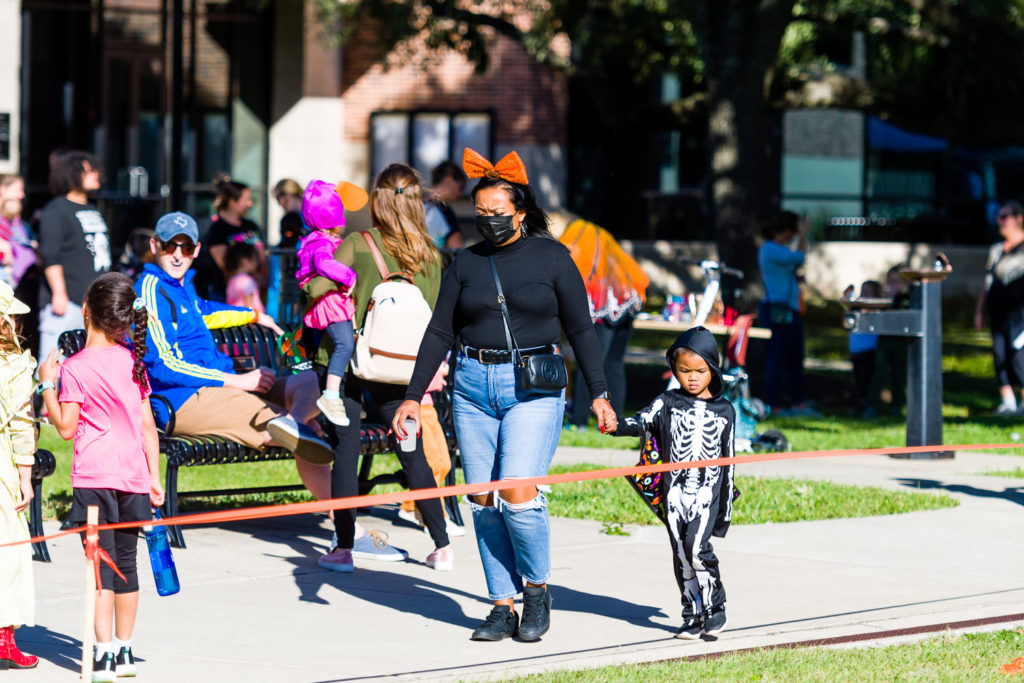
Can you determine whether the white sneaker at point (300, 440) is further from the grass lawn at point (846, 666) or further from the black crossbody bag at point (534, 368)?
the grass lawn at point (846, 666)

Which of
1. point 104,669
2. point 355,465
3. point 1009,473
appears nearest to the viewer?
point 104,669

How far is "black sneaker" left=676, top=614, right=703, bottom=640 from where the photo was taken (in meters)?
5.89

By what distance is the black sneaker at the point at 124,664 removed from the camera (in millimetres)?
5250

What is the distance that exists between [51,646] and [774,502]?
4640 millimetres

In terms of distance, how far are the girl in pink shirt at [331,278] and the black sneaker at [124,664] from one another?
2179 millimetres

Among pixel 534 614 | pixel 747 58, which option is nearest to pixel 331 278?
pixel 534 614

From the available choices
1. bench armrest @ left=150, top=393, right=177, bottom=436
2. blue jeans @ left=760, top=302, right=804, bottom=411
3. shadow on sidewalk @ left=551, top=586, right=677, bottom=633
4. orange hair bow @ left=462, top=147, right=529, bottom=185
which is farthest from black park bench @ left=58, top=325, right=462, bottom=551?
blue jeans @ left=760, top=302, right=804, bottom=411

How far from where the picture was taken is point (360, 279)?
24.3 feet

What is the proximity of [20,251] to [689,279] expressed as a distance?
19.3m

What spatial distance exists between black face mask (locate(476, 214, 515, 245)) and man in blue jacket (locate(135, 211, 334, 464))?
1.81 metres

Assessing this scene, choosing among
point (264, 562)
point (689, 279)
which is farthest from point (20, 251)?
point (689, 279)

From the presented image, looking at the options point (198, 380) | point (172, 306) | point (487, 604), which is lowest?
point (487, 604)

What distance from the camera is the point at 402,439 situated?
605 centimetres

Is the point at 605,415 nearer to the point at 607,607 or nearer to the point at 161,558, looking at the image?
the point at 607,607
